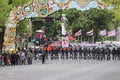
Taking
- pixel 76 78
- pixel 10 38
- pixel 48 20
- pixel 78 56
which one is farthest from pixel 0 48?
pixel 48 20

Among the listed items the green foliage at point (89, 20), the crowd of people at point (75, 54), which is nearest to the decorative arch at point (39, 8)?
the crowd of people at point (75, 54)

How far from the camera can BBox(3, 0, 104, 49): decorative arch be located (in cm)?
5097

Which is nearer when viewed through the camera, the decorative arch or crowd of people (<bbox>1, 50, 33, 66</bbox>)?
crowd of people (<bbox>1, 50, 33, 66</bbox>)

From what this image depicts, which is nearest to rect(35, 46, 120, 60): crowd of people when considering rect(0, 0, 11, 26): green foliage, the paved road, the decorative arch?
the decorative arch

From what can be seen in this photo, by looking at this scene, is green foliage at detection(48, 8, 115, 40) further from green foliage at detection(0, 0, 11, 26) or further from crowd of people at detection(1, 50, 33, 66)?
green foliage at detection(0, 0, 11, 26)

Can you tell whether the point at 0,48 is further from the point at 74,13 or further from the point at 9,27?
the point at 74,13

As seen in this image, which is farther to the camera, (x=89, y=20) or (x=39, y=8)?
(x=89, y=20)

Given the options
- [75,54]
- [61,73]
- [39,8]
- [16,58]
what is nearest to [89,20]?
[75,54]

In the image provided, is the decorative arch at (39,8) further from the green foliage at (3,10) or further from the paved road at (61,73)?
the paved road at (61,73)

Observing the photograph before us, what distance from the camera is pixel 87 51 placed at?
54.1 m

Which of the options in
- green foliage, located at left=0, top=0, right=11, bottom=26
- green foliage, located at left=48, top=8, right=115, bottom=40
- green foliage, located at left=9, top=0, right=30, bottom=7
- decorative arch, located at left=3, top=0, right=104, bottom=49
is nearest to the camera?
green foliage, located at left=0, top=0, right=11, bottom=26

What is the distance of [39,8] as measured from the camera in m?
51.9

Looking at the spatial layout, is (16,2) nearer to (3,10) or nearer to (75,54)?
(3,10)

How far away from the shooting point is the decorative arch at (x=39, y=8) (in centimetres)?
5097
